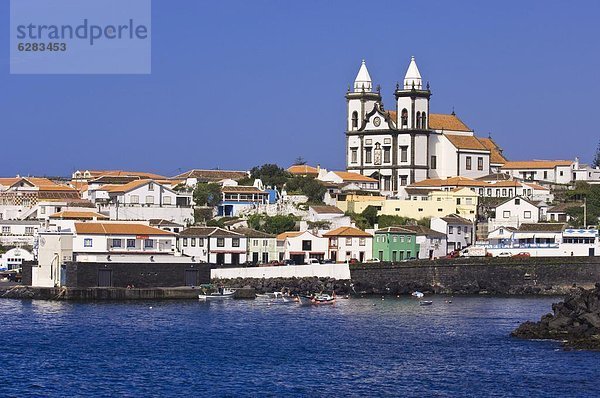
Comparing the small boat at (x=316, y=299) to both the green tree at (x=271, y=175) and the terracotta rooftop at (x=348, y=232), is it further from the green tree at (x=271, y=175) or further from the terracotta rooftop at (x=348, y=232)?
the green tree at (x=271, y=175)

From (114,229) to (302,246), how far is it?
1521 cm

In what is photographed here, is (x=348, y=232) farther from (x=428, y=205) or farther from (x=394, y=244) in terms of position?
(x=428, y=205)

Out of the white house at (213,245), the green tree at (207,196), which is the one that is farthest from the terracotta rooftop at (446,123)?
the white house at (213,245)

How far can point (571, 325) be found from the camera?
165 feet

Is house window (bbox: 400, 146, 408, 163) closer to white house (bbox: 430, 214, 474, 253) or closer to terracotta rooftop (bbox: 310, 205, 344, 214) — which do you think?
terracotta rooftop (bbox: 310, 205, 344, 214)

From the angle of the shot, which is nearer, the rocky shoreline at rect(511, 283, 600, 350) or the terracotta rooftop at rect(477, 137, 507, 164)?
the rocky shoreline at rect(511, 283, 600, 350)

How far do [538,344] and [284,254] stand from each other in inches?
1374

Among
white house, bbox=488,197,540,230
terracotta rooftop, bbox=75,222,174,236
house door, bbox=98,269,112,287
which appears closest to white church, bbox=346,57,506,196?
white house, bbox=488,197,540,230

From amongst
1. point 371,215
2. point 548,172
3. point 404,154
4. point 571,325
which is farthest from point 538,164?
point 571,325

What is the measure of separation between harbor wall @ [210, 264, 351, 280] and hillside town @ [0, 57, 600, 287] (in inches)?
89.7

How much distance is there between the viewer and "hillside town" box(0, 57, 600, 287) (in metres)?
77.4

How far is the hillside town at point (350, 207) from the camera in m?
77.4

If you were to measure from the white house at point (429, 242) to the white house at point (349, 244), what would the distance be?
306cm

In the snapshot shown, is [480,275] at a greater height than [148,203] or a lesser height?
lesser
